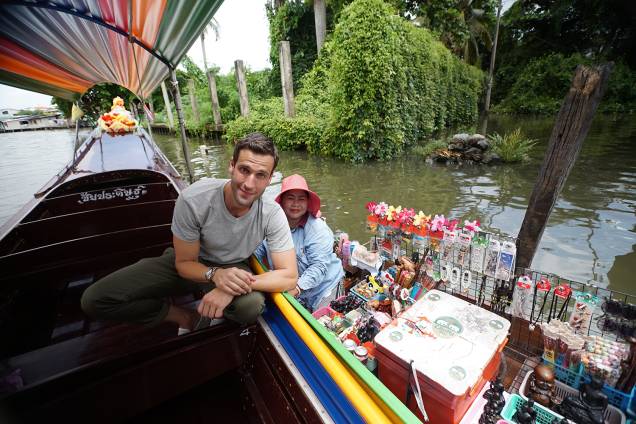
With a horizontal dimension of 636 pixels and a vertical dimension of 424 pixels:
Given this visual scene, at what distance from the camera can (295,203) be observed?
2.63 meters

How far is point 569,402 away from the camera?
5.59ft

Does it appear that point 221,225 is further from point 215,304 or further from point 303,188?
point 303,188

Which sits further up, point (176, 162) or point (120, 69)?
point (120, 69)

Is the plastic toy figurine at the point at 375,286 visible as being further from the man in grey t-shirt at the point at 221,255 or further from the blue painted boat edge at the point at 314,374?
the blue painted boat edge at the point at 314,374

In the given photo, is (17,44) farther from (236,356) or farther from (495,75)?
(495,75)

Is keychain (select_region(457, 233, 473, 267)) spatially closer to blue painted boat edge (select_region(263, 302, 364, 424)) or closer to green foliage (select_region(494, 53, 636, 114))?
blue painted boat edge (select_region(263, 302, 364, 424))

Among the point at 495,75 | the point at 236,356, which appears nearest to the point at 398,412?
the point at 236,356

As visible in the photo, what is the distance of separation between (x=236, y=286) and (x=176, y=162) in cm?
1390

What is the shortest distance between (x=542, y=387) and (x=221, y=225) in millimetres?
2275

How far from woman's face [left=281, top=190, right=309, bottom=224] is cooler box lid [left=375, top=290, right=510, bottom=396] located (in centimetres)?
124

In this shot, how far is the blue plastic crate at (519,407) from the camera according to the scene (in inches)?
65.8

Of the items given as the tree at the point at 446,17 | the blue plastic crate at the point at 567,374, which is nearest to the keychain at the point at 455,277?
the blue plastic crate at the point at 567,374

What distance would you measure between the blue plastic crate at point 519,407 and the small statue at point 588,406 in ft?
0.33

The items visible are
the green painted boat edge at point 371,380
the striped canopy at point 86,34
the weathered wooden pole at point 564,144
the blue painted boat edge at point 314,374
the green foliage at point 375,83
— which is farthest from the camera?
the green foliage at point 375,83
